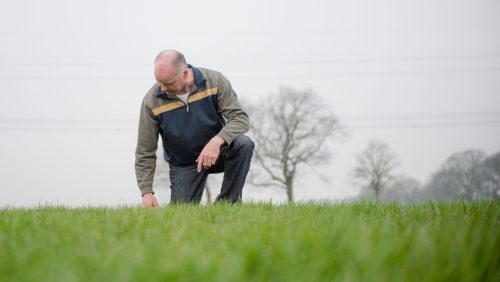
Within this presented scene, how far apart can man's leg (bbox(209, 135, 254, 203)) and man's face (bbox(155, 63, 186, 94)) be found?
945 mm

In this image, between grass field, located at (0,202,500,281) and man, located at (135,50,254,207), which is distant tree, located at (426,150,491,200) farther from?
grass field, located at (0,202,500,281)

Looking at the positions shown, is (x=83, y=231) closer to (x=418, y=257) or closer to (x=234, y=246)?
(x=234, y=246)

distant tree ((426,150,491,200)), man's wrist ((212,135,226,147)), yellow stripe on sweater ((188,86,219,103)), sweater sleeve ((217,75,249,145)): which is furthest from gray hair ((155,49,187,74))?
distant tree ((426,150,491,200))

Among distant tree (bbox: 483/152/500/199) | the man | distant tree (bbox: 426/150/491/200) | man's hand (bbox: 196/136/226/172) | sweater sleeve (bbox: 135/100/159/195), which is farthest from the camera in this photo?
distant tree (bbox: 483/152/500/199)

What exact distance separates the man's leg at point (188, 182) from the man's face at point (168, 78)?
1146mm

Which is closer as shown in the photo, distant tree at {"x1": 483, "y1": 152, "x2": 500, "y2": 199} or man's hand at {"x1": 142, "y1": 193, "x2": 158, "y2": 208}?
man's hand at {"x1": 142, "y1": 193, "x2": 158, "y2": 208}

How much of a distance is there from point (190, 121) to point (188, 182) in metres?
0.87

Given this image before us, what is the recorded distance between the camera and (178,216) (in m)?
2.91

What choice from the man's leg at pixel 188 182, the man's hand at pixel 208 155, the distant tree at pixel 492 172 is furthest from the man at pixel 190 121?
the distant tree at pixel 492 172

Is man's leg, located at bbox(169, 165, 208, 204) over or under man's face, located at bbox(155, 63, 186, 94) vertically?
under

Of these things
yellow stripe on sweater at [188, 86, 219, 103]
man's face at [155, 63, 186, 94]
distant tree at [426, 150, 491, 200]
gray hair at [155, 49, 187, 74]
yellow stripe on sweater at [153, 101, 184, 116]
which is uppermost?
gray hair at [155, 49, 187, 74]

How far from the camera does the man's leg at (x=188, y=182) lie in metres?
5.71

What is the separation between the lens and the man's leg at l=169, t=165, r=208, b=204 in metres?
5.71

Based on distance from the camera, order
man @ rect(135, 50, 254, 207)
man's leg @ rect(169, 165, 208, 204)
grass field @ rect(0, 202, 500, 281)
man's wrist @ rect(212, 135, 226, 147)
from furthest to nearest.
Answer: man's leg @ rect(169, 165, 208, 204) → man @ rect(135, 50, 254, 207) → man's wrist @ rect(212, 135, 226, 147) → grass field @ rect(0, 202, 500, 281)
